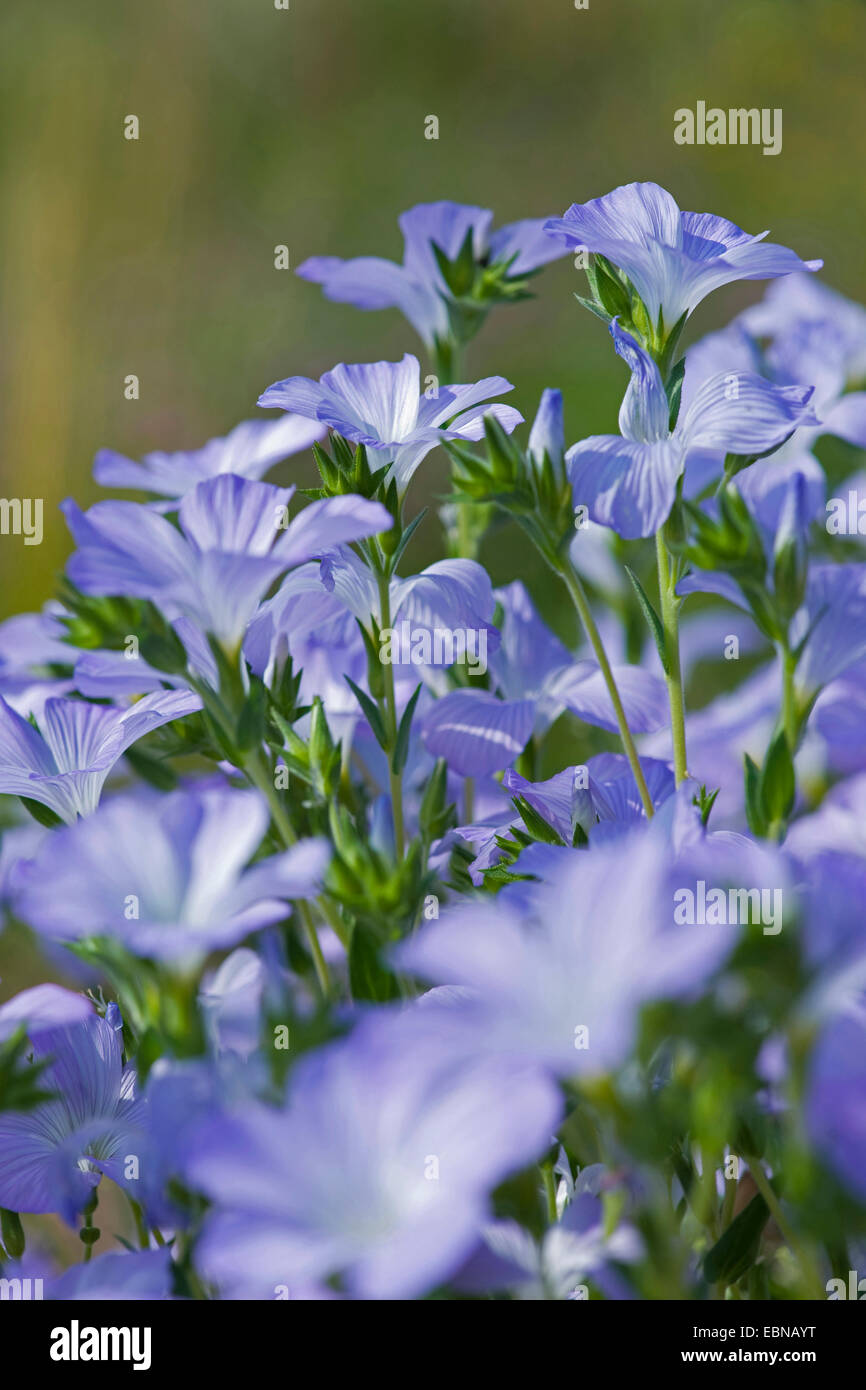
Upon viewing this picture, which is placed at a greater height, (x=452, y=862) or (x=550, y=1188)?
(x=452, y=862)

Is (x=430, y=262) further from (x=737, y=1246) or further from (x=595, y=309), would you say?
(x=737, y=1246)

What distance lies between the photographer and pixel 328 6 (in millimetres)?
2891

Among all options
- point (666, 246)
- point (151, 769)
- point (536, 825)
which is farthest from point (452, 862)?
point (666, 246)

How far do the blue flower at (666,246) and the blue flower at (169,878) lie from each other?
10.6 inches

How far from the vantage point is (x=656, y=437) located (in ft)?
1.71

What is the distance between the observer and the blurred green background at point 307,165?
228 cm

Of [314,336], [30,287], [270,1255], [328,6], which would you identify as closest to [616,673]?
[270,1255]

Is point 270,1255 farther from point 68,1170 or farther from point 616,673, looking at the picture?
point 616,673

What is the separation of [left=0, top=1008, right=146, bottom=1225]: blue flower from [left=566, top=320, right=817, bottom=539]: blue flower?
10.6 inches

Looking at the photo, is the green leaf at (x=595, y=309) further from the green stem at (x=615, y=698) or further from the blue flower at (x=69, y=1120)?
the blue flower at (x=69, y=1120)

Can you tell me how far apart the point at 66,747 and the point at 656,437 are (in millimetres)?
265

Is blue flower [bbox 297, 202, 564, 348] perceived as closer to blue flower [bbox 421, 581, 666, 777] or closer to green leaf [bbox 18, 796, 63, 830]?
blue flower [bbox 421, 581, 666, 777]

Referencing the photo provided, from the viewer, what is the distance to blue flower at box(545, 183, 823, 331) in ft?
1.68

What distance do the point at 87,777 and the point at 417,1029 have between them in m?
0.25
